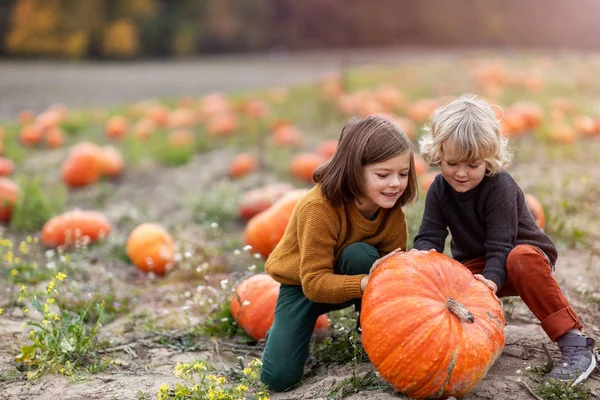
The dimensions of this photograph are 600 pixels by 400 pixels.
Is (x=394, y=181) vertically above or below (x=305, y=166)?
above

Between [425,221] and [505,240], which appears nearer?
[505,240]

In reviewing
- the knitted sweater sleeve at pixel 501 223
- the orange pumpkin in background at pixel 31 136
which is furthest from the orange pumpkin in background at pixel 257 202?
the orange pumpkin in background at pixel 31 136

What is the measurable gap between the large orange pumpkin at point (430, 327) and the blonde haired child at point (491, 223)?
20 cm

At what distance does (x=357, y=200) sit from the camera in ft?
9.34

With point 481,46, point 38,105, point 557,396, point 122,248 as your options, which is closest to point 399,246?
point 557,396

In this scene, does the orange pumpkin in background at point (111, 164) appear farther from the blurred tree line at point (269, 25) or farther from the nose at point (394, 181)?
the blurred tree line at point (269, 25)

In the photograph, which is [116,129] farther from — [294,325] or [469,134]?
[469,134]

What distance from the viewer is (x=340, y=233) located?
2.86 m

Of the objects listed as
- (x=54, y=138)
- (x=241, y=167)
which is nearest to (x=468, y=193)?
(x=241, y=167)

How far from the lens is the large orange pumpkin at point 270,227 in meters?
4.13

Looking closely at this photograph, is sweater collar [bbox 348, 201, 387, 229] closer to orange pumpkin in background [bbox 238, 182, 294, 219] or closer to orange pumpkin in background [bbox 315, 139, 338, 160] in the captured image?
orange pumpkin in background [bbox 238, 182, 294, 219]

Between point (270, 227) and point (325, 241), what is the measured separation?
1397 millimetres

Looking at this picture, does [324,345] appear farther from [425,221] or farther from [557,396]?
[557,396]

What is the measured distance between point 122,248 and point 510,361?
279 cm
